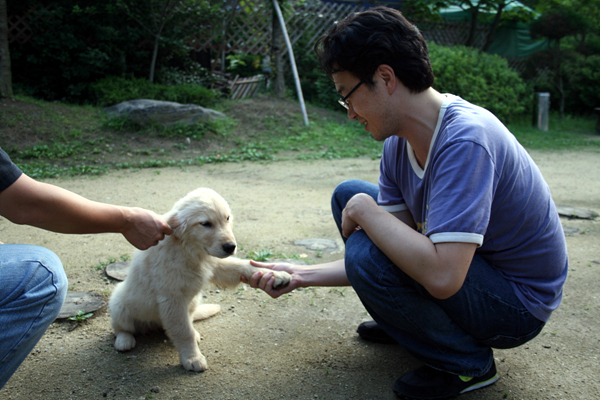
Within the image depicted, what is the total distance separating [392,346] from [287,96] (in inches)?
381

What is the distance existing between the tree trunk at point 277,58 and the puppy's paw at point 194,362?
9637 mm

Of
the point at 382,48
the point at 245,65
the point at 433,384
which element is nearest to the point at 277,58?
the point at 245,65

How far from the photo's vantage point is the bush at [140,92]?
30.9 ft

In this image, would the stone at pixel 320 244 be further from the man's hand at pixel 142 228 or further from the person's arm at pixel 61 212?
the person's arm at pixel 61 212

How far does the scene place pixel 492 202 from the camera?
183 cm

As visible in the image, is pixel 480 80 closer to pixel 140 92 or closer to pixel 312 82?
pixel 312 82

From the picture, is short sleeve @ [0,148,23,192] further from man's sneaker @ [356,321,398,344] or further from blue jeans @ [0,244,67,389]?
man's sneaker @ [356,321,398,344]

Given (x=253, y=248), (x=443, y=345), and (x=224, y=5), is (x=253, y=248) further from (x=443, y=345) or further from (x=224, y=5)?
(x=224, y=5)

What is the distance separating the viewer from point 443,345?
1.96 meters

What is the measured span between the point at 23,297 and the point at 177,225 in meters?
0.94

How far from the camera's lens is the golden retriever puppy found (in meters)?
2.36

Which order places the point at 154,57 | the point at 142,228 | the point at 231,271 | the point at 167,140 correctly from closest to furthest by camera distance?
the point at 142,228, the point at 231,271, the point at 167,140, the point at 154,57

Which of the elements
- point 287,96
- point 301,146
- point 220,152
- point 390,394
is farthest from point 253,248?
point 287,96

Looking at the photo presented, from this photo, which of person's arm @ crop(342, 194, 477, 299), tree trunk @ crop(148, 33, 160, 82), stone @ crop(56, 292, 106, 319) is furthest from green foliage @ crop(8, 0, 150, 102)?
person's arm @ crop(342, 194, 477, 299)
